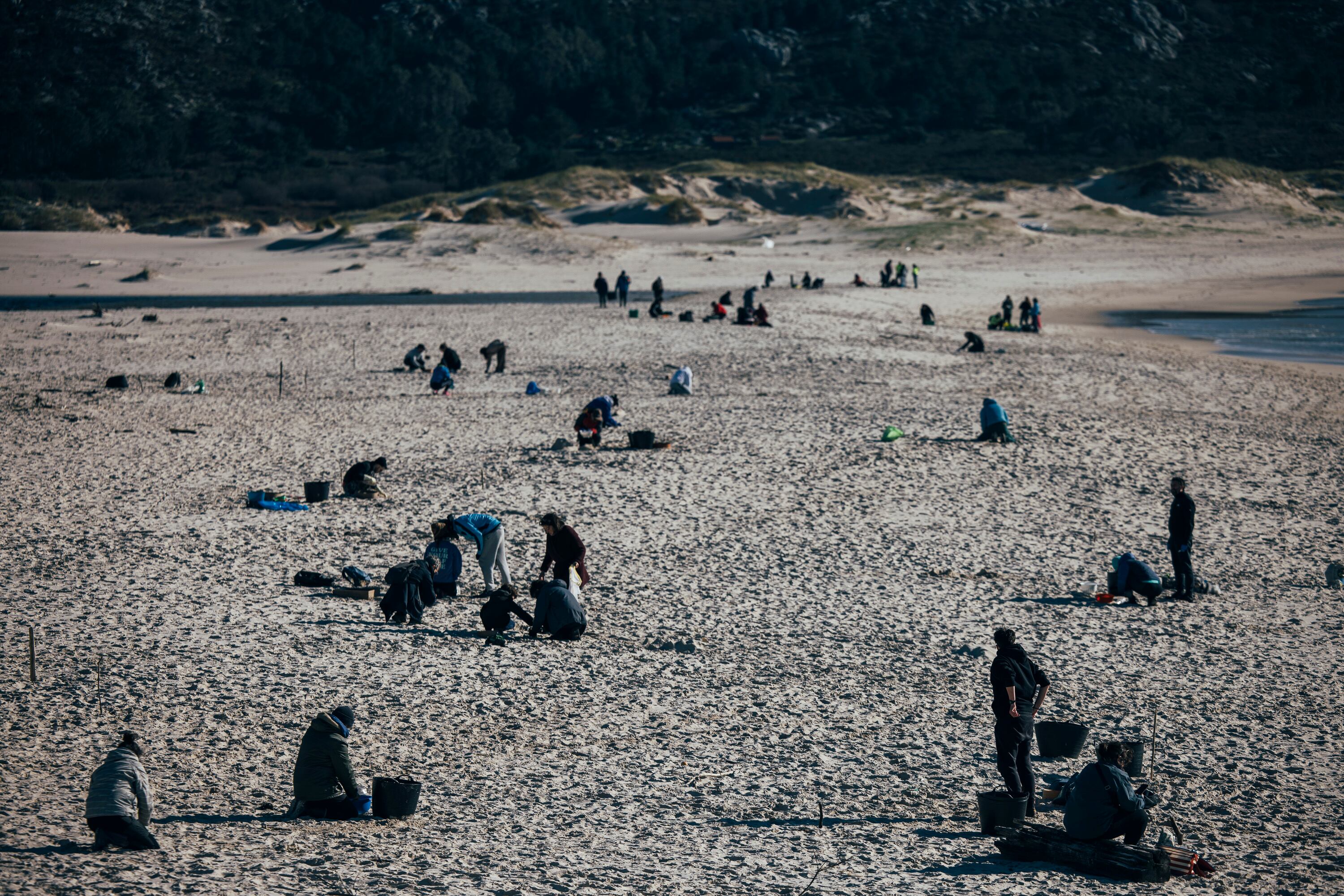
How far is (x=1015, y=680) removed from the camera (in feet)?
28.6

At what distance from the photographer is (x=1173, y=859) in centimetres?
763

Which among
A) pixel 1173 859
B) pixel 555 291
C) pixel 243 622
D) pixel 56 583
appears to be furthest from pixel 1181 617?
pixel 555 291

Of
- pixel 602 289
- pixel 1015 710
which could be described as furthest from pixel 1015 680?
pixel 602 289

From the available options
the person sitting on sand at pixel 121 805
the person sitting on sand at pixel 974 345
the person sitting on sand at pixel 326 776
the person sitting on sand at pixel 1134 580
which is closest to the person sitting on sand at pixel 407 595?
the person sitting on sand at pixel 326 776

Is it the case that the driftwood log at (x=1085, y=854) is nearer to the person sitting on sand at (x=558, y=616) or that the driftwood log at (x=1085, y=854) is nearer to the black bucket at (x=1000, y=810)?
the black bucket at (x=1000, y=810)

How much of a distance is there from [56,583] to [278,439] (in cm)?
819

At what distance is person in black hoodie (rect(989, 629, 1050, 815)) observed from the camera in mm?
8594

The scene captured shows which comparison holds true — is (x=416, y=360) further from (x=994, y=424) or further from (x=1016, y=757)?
(x=1016, y=757)

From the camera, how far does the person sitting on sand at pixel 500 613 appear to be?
12.0m

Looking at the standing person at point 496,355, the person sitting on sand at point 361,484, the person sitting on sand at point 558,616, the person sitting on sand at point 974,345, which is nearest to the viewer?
the person sitting on sand at point 558,616

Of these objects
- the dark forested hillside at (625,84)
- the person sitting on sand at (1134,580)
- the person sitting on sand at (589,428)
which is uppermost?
the dark forested hillside at (625,84)

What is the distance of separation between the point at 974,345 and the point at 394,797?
26.0 m

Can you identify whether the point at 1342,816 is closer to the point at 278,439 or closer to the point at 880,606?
the point at 880,606

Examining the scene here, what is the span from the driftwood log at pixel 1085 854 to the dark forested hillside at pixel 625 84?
8119 cm
